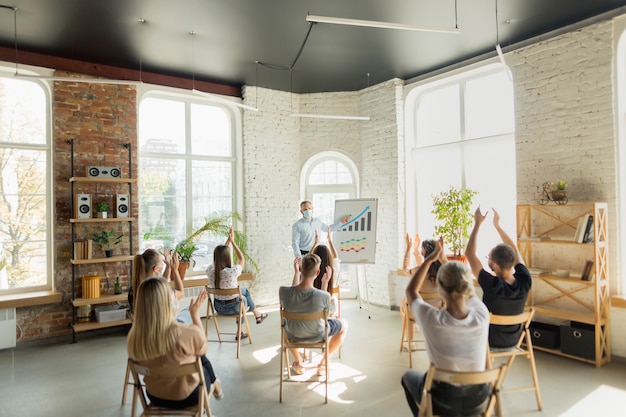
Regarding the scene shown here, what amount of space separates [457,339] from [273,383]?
2.37 meters

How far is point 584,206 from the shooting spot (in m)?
4.66

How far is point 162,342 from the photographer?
2.54 m

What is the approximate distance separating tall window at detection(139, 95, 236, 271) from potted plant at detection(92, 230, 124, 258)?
1.52 feet

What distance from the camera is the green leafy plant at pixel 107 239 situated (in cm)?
593

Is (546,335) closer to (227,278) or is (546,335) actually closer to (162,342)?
(227,278)

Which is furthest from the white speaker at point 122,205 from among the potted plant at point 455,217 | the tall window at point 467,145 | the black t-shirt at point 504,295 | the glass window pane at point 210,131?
the black t-shirt at point 504,295

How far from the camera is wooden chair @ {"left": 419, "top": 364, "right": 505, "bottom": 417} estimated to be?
2.29 m

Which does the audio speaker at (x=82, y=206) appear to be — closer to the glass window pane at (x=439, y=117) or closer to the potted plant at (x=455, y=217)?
the potted plant at (x=455, y=217)

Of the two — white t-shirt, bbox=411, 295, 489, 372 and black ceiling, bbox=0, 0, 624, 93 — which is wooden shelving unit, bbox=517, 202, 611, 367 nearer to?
black ceiling, bbox=0, 0, 624, 93

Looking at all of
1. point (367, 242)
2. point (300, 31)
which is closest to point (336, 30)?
point (300, 31)

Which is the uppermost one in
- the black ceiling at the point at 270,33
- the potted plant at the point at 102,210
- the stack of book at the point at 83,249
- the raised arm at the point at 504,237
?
the black ceiling at the point at 270,33

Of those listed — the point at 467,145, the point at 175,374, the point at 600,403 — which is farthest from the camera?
the point at 467,145

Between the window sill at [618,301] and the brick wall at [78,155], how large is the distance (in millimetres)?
6239

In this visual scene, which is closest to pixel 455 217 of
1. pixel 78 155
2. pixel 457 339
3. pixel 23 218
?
pixel 457 339
